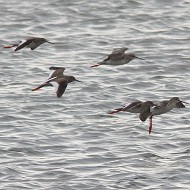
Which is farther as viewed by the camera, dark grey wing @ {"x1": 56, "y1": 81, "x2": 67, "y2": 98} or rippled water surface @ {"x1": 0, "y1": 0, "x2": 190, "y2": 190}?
rippled water surface @ {"x1": 0, "y1": 0, "x2": 190, "y2": 190}

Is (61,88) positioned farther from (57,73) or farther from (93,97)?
(93,97)

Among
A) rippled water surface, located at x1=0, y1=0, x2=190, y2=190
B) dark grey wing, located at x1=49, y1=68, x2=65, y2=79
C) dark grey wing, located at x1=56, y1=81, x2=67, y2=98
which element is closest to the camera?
dark grey wing, located at x1=56, y1=81, x2=67, y2=98

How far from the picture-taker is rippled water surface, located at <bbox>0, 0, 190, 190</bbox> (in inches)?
712

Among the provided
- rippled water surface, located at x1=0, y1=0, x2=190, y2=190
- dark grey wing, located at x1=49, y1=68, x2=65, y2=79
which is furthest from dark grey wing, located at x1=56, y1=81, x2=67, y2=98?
rippled water surface, located at x1=0, y1=0, x2=190, y2=190

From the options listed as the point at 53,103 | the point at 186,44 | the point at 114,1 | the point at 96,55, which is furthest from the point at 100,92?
the point at 114,1

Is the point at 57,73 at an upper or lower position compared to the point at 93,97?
upper

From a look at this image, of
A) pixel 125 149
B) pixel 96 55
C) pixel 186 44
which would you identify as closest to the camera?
pixel 125 149

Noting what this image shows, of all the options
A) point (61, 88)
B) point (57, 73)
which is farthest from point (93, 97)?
point (61, 88)

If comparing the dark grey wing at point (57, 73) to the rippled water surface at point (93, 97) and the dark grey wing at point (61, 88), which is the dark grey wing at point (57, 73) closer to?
the dark grey wing at point (61, 88)

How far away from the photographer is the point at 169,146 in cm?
1998

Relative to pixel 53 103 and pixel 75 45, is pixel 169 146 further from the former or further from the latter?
pixel 75 45

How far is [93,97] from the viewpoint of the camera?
953 inches

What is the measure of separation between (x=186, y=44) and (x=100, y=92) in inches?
254

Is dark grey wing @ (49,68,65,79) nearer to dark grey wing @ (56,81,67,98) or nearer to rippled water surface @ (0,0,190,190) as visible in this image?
dark grey wing @ (56,81,67,98)
